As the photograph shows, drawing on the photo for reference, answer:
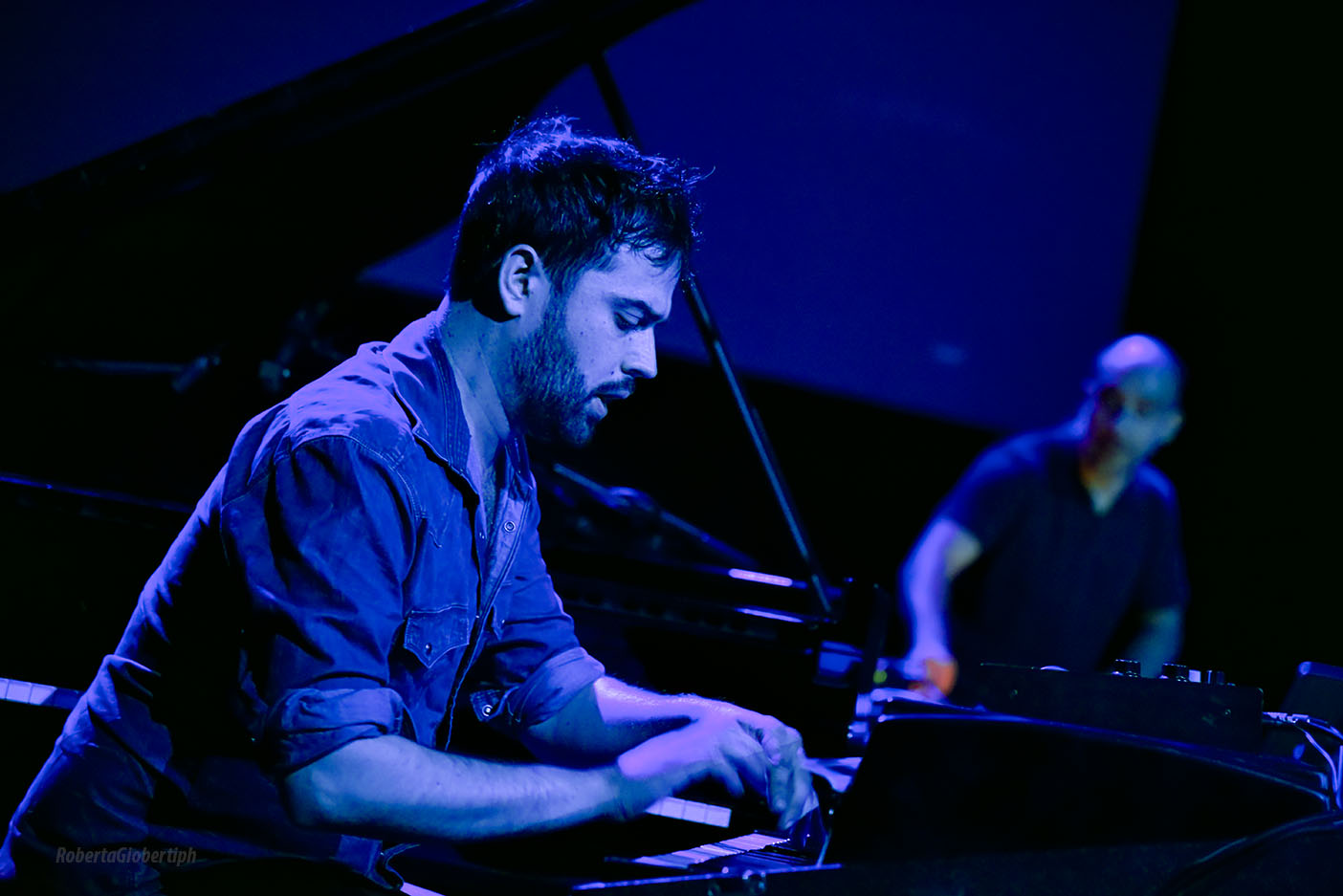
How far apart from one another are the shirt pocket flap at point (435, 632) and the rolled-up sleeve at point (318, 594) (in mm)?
143

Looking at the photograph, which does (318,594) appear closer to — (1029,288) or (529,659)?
(529,659)

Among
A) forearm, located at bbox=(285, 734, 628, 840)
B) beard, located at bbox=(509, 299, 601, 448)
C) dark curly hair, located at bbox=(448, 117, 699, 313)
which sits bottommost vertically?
forearm, located at bbox=(285, 734, 628, 840)

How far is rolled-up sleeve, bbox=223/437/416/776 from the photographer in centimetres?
133

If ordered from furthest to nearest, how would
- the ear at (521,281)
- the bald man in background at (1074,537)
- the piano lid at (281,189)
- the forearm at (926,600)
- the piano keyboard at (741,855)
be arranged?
the bald man in background at (1074,537)
the forearm at (926,600)
the piano lid at (281,189)
the ear at (521,281)
the piano keyboard at (741,855)

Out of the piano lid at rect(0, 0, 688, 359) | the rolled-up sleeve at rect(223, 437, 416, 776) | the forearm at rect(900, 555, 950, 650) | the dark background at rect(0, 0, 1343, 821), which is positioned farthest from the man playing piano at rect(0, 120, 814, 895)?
the dark background at rect(0, 0, 1343, 821)

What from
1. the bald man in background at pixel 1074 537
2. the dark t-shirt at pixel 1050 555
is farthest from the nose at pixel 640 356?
the dark t-shirt at pixel 1050 555

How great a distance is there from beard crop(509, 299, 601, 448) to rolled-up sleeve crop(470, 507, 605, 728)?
310mm

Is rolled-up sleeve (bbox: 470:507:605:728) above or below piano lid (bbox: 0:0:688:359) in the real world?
below

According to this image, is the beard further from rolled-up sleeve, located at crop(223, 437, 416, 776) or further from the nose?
rolled-up sleeve, located at crop(223, 437, 416, 776)

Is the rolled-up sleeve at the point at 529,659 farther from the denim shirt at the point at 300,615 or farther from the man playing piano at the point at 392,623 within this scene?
the denim shirt at the point at 300,615

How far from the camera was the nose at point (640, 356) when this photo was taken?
1.77 meters

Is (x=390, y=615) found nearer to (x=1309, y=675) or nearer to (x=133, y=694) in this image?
(x=133, y=694)

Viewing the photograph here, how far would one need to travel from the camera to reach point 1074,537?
3.92 meters

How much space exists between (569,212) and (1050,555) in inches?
107
